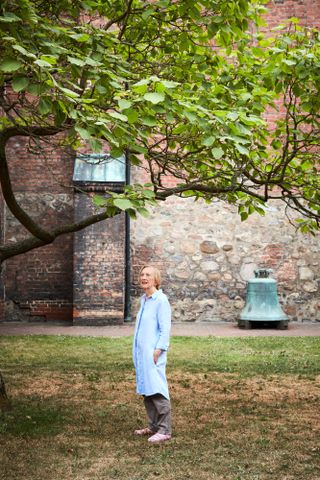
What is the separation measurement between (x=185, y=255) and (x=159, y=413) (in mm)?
9478

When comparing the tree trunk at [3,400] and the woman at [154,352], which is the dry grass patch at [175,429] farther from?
the woman at [154,352]

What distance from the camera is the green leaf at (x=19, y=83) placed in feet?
14.6

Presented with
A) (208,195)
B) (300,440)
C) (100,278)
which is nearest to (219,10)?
(208,195)

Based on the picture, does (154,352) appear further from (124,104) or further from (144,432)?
(124,104)

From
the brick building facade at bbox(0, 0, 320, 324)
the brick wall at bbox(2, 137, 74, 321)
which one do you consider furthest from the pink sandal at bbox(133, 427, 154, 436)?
the brick wall at bbox(2, 137, 74, 321)

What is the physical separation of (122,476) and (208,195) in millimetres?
4223

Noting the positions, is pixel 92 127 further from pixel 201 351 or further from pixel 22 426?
pixel 201 351

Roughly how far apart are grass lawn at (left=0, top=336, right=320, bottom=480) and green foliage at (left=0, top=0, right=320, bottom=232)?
78.5 inches

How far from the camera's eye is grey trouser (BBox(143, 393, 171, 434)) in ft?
20.3

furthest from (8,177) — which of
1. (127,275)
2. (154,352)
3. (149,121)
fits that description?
(127,275)

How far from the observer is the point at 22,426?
6.68m

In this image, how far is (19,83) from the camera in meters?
4.51

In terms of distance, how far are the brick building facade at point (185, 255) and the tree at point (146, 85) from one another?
6.15m

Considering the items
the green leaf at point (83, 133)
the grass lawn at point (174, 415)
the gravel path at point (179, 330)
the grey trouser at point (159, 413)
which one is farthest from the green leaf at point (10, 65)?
the gravel path at point (179, 330)
